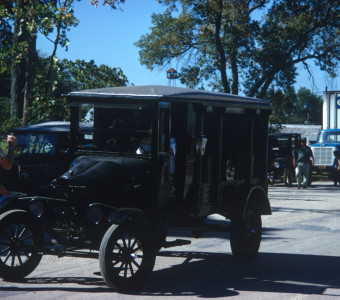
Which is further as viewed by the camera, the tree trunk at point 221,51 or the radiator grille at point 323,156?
the radiator grille at point 323,156

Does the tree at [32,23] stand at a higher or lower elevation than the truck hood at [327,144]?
higher

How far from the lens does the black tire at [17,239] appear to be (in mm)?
6777

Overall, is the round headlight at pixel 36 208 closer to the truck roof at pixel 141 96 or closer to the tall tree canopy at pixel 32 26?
the truck roof at pixel 141 96

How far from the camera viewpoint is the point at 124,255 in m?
6.67

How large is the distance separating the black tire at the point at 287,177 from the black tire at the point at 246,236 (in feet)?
56.1

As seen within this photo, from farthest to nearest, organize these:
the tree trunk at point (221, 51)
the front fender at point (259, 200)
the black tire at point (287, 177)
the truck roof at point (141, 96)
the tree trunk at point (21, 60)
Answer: the tree trunk at point (221, 51), the black tire at point (287, 177), the tree trunk at point (21, 60), the front fender at point (259, 200), the truck roof at point (141, 96)

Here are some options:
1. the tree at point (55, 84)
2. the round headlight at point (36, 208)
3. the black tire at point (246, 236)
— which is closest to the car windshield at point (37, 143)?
the tree at point (55, 84)

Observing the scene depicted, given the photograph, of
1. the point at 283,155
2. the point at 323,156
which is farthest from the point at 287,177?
the point at 323,156

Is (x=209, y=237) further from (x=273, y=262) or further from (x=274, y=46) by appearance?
(x=274, y=46)

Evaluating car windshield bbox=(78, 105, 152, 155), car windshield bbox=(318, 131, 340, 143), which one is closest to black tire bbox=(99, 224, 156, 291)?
car windshield bbox=(78, 105, 152, 155)

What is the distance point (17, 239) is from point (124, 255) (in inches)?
47.5

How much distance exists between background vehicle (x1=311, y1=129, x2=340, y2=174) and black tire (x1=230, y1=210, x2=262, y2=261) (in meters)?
22.4

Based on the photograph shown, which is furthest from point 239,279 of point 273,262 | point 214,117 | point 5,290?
point 5,290

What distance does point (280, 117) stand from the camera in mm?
33375
